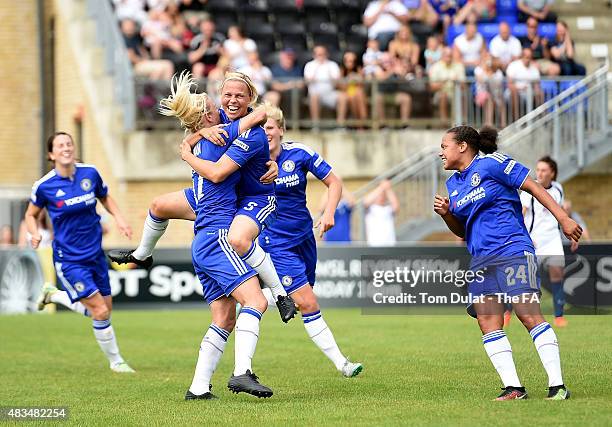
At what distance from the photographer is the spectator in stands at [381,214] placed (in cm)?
2192

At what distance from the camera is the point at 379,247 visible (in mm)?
20609

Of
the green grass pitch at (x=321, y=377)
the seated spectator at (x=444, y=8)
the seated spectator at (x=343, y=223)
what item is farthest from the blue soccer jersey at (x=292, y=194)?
the seated spectator at (x=444, y=8)

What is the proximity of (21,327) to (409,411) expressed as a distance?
10608 millimetres

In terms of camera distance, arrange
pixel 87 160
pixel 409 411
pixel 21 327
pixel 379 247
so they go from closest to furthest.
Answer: pixel 409 411 < pixel 21 327 < pixel 379 247 < pixel 87 160

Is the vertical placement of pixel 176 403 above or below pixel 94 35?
below

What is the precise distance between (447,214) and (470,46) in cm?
1525

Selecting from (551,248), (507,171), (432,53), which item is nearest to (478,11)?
(432,53)

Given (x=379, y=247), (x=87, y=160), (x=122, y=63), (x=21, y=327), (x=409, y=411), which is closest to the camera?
(x=409, y=411)

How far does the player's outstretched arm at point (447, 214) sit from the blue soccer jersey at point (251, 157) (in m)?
1.27

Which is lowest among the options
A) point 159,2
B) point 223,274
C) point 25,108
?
point 223,274

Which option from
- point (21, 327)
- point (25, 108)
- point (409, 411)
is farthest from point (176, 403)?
point (25, 108)

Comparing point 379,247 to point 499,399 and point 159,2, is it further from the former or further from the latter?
point 499,399

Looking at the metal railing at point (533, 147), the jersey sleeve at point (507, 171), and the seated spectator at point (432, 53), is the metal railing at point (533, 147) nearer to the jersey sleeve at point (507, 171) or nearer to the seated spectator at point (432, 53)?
the seated spectator at point (432, 53)

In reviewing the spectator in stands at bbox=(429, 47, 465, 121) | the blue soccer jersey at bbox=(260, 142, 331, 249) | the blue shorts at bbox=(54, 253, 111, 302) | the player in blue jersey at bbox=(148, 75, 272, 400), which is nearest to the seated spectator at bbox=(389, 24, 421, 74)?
the spectator in stands at bbox=(429, 47, 465, 121)
